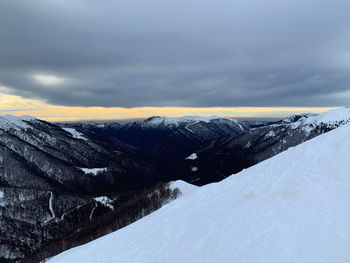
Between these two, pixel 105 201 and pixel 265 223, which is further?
pixel 105 201

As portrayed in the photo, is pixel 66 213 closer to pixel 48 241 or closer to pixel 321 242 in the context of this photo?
pixel 48 241

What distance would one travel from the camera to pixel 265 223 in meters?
14.0

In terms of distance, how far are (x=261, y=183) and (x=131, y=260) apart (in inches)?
568

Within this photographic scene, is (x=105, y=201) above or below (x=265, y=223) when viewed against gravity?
below

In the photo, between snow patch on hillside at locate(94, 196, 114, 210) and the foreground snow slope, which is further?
snow patch on hillside at locate(94, 196, 114, 210)

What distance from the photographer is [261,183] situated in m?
20.6

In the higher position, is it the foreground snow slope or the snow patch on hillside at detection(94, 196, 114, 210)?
the foreground snow slope

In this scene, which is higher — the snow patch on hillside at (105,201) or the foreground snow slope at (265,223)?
the foreground snow slope at (265,223)

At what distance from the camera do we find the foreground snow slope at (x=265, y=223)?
11555 mm

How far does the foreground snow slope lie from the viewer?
11.6m

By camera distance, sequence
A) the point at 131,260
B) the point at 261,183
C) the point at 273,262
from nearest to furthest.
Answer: the point at 273,262 < the point at 131,260 < the point at 261,183

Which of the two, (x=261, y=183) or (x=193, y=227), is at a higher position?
(x=261, y=183)

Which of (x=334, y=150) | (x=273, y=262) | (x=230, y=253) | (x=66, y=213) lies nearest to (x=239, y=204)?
(x=230, y=253)

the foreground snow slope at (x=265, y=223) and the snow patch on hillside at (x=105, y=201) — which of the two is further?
the snow patch on hillside at (x=105, y=201)
